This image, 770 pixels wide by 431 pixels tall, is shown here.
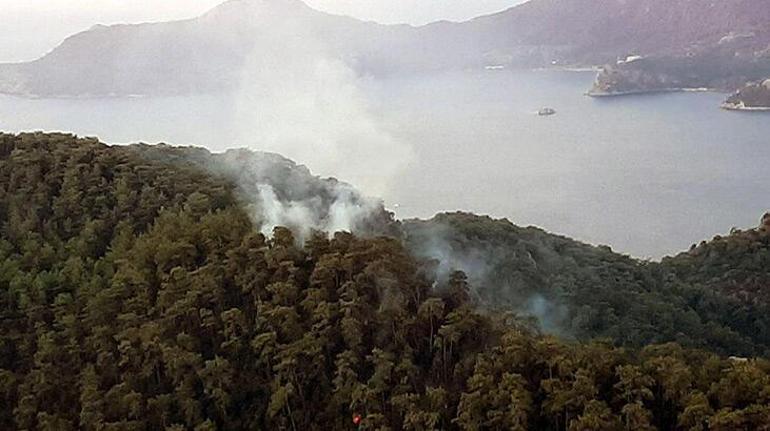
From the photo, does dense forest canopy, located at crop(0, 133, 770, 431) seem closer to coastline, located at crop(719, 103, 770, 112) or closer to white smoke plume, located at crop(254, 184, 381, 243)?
white smoke plume, located at crop(254, 184, 381, 243)

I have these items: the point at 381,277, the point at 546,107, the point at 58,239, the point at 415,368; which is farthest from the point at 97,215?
the point at 546,107

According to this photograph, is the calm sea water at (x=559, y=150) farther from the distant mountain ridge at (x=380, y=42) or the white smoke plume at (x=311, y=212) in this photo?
the white smoke plume at (x=311, y=212)

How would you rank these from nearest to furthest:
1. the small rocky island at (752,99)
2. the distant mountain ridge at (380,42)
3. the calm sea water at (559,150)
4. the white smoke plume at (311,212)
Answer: the white smoke plume at (311,212) < the calm sea water at (559,150) < the distant mountain ridge at (380,42) < the small rocky island at (752,99)

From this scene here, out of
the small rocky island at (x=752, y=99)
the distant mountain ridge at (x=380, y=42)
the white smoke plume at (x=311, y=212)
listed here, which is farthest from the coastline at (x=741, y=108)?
the white smoke plume at (x=311, y=212)

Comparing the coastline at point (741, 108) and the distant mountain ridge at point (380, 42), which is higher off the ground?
the distant mountain ridge at point (380, 42)

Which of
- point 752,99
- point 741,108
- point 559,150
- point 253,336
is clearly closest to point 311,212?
point 253,336

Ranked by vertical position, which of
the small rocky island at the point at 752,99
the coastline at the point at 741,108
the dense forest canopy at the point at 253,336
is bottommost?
the coastline at the point at 741,108

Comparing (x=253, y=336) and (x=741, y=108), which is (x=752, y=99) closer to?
(x=741, y=108)

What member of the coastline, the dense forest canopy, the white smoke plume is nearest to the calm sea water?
the coastline
